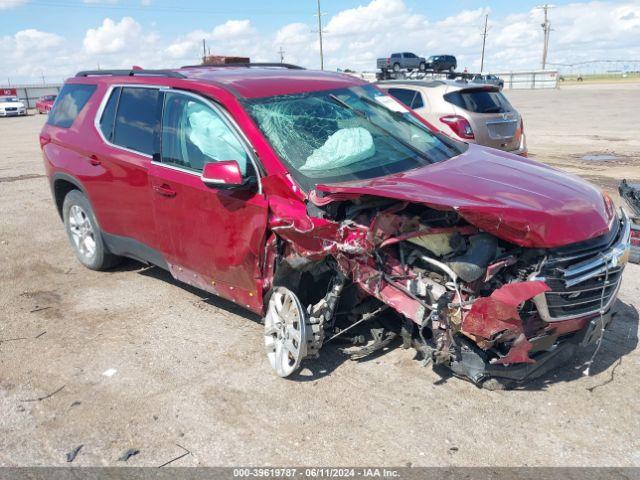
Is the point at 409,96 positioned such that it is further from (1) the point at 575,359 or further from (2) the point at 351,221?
(2) the point at 351,221

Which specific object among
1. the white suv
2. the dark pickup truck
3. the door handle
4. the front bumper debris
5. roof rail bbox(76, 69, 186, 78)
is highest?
the dark pickup truck

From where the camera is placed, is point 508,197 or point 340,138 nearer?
point 508,197

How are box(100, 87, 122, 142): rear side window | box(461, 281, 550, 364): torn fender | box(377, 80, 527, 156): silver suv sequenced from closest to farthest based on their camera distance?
box(461, 281, 550, 364): torn fender < box(100, 87, 122, 142): rear side window < box(377, 80, 527, 156): silver suv

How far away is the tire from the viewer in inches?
227

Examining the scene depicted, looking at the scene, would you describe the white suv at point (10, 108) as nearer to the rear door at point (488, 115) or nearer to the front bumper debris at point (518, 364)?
the rear door at point (488, 115)

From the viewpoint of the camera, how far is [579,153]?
1344 centimetres

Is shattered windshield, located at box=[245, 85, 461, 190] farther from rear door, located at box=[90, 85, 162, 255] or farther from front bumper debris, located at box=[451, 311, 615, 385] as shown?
front bumper debris, located at box=[451, 311, 615, 385]

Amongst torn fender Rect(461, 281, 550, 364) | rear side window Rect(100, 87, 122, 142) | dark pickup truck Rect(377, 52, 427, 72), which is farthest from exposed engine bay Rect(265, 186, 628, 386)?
dark pickup truck Rect(377, 52, 427, 72)

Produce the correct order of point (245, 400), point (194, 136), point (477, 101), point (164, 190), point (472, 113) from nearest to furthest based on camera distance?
point (245, 400) → point (194, 136) → point (164, 190) → point (472, 113) → point (477, 101)

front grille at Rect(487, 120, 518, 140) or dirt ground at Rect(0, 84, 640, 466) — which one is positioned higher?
front grille at Rect(487, 120, 518, 140)

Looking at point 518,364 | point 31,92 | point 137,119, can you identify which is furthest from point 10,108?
point 518,364

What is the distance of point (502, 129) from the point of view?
9.12m

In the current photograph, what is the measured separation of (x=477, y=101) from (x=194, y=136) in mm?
6068

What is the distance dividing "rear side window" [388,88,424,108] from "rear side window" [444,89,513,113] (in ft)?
Result: 1.61
